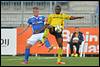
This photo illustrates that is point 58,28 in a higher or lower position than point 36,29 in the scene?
higher

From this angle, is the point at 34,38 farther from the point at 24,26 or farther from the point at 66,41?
the point at 24,26

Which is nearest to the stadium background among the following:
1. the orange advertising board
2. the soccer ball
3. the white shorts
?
the orange advertising board

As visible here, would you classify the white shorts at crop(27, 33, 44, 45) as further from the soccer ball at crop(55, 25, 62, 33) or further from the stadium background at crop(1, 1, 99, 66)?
the stadium background at crop(1, 1, 99, 66)

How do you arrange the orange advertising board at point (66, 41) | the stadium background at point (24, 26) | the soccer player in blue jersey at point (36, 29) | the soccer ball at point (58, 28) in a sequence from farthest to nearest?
1. the orange advertising board at point (66, 41)
2. the stadium background at point (24, 26)
3. the soccer player in blue jersey at point (36, 29)
4. the soccer ball at point (58, 28)

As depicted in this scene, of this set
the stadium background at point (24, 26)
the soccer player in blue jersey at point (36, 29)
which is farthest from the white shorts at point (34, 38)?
the stadium background at point (24, 26)

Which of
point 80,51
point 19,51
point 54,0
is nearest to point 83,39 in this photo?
point 80,51

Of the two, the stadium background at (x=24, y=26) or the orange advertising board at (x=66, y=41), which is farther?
the orange advertising board at (x=66, y=41)

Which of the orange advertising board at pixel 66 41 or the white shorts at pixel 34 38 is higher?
the white shorts at pixel 34 38

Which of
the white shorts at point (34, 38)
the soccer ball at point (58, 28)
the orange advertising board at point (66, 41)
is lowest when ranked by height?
the orange advertising board at point (66, 41)

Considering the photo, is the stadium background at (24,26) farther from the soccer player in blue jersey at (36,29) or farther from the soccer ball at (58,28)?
the soccer ball at (58,28)

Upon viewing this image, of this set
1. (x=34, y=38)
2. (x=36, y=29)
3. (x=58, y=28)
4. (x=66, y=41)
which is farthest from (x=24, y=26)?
(x=58, y=28)

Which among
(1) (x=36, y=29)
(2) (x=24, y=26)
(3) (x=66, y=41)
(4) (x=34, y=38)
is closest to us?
(4) (x=34, y=38)

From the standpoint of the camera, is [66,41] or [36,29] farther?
[66,41]

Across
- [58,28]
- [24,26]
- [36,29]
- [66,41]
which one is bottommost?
[66,41]
